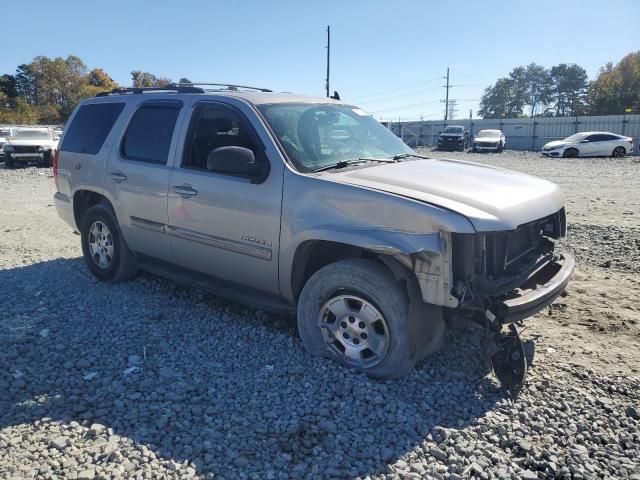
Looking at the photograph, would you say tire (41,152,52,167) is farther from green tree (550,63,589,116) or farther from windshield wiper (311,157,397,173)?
green tree (550,63,589,116)

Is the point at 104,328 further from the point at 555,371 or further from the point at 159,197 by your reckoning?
the point at 555,371

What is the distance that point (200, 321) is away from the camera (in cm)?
482

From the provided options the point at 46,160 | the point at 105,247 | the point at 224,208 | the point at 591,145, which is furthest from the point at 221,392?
the point at 591,145

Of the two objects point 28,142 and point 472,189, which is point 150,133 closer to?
point 472,189

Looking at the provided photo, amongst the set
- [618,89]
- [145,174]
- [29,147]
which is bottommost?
[145,174]

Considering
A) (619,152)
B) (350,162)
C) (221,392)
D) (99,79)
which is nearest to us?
(221,392)

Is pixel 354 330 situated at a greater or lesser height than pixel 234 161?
lesser

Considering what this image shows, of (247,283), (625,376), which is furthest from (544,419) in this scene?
(247,283)

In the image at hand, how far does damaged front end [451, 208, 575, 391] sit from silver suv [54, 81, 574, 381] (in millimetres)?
11

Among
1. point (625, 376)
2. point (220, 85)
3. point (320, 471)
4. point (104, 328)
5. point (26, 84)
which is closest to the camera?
point (320, 471)

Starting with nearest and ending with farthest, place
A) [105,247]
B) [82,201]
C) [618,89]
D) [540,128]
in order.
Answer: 1. [105,247]
2. [82,201]
3. [540,128]
4. [618,89]

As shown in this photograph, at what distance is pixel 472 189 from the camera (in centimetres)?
374

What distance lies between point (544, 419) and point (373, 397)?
41.3 inches

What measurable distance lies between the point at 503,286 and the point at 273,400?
5.58 ft
